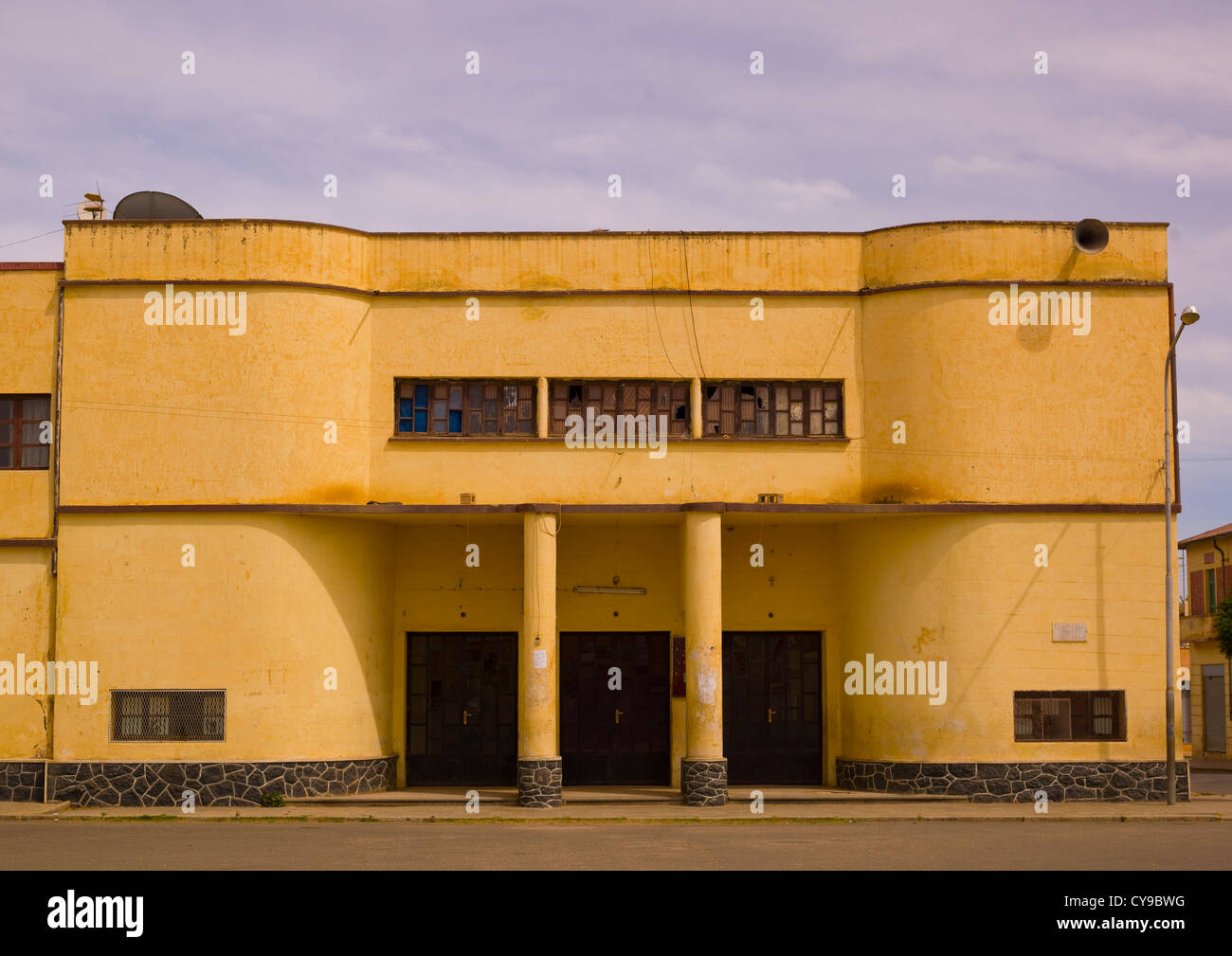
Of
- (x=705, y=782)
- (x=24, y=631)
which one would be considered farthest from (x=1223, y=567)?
(x=24, y=631)

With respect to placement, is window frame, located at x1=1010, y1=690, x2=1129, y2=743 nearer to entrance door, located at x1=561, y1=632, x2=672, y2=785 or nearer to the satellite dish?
entrance door, located at x1=561, y1=632, x2=672, y2=785

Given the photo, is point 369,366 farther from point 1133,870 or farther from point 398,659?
point 1133,870

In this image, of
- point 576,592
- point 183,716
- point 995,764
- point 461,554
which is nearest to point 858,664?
point 995,764

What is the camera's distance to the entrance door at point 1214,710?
45.1 m

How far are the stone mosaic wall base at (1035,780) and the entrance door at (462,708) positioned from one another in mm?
7166

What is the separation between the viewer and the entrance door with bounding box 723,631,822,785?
26.6 meters

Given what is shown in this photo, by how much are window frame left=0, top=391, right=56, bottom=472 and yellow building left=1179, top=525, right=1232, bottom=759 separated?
3512cm

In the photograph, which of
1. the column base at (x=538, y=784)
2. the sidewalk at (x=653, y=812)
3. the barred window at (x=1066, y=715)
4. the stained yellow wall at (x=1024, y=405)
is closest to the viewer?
the sidewalk at (x=653, y=812)

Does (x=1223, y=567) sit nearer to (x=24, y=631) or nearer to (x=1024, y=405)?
(x=1024, y=405)

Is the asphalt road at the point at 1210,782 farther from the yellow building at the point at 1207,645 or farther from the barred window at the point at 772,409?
the barred window at the point at 772,409

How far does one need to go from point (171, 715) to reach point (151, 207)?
959 cm

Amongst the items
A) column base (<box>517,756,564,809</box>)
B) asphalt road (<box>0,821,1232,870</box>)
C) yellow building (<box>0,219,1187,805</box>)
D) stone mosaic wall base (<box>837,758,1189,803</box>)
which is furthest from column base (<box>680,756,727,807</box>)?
stone mosaic wall base (<box>837,758,1189,803</box>)

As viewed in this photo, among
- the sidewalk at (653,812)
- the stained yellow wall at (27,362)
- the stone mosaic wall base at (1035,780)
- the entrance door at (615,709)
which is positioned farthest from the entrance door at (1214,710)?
the stained yellow wall at (27,362)

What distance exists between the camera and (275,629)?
24.0 metres
